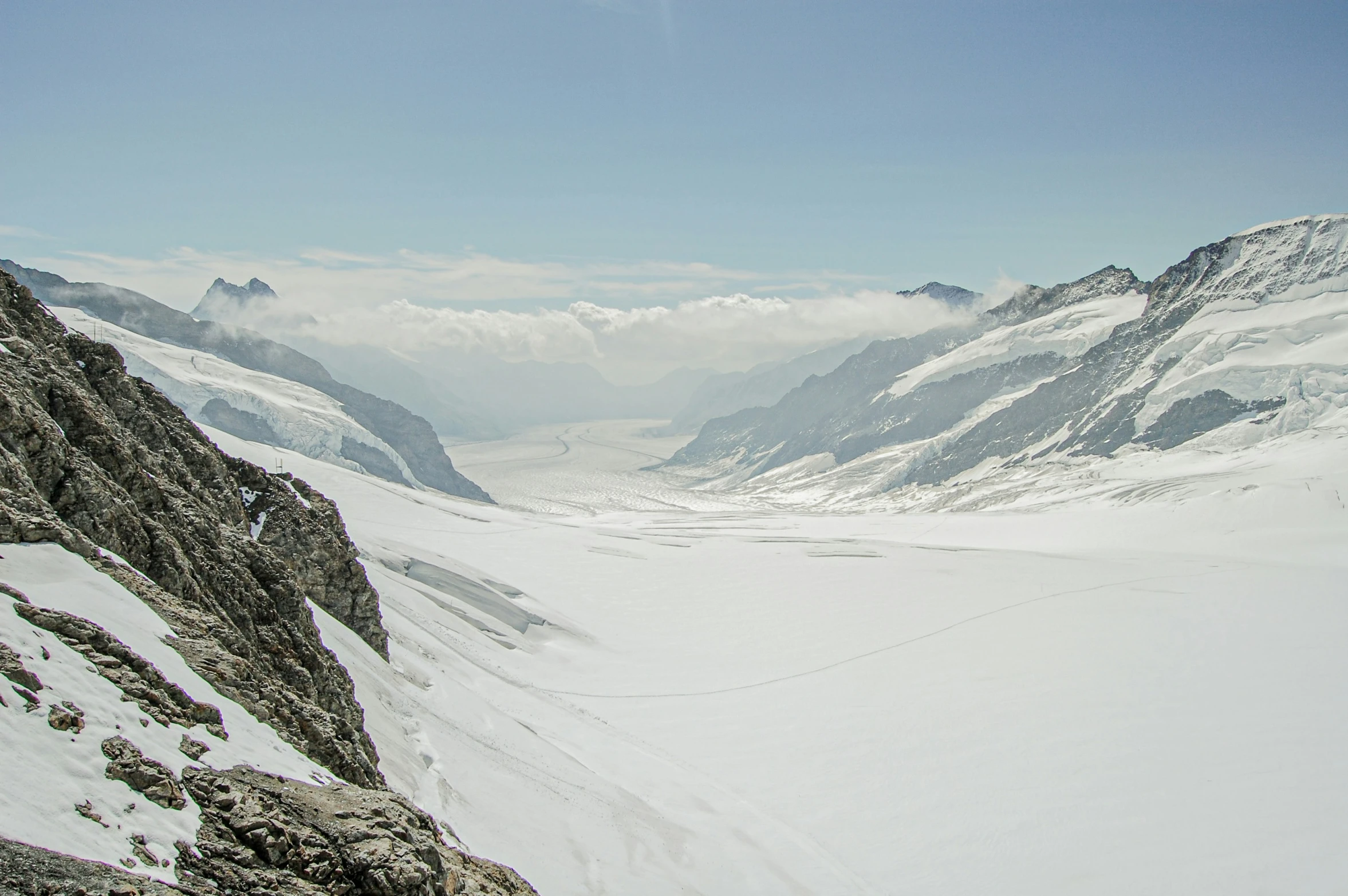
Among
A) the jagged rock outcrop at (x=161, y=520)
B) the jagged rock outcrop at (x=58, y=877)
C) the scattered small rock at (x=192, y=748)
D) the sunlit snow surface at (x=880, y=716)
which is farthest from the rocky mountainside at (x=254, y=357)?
the jagged rock outcrop at (x=58, y=877)

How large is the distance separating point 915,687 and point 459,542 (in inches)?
1690

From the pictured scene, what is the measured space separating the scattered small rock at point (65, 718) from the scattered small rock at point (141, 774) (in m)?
0.31

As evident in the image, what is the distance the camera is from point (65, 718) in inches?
316

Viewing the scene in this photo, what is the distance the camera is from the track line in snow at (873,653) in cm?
3925

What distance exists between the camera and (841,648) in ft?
153

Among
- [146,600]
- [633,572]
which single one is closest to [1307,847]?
[146,600]

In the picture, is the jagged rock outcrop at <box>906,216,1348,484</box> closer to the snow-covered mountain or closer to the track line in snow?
the snow-covered mountain

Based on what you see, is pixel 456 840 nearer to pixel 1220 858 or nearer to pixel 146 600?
pixel 146 600

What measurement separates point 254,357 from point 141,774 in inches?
6902

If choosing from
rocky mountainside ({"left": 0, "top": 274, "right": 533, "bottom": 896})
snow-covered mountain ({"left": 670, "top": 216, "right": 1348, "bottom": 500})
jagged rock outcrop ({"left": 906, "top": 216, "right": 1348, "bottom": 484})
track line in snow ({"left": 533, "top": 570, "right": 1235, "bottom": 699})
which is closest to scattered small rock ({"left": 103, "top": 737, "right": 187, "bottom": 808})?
rocky mountainside ({"left": 0, "top": 274, "right": 533, "bottom": 896})

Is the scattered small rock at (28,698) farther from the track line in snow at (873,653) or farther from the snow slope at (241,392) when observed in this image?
the snow slope at (241,392)

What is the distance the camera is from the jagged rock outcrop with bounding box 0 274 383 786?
472 inches

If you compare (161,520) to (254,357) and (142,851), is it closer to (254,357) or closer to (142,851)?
(142,851)

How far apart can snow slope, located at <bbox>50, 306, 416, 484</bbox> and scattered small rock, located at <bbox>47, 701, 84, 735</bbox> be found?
11893 centimetres
